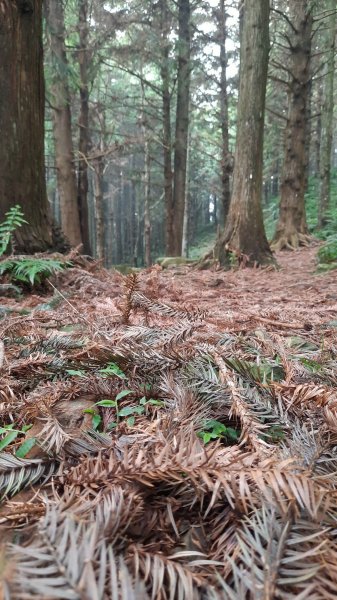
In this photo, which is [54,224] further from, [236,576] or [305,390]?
[236,576]

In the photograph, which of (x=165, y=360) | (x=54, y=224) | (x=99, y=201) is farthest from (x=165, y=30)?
(x=165, y=360)

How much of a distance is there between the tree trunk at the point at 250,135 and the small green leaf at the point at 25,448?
531 cm

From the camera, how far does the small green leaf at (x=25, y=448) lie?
780mm

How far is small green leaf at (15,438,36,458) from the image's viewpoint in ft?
2.56

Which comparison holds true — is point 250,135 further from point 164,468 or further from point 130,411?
point 164,468

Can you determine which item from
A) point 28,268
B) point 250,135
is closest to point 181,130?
point 250,135

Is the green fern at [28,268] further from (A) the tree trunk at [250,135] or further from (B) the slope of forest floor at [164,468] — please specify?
(A) the tree trunk at [250,135]

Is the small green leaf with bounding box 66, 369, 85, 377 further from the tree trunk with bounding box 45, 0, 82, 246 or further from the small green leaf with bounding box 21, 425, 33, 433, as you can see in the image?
the tree trunk with bounding box 45, 0, 82, 246

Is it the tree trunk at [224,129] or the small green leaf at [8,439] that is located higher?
the tree trunk at [224,129]

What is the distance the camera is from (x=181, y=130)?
40.2 ft

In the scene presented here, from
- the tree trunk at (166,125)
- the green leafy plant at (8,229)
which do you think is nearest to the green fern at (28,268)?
the green leafy plant at (8,229)

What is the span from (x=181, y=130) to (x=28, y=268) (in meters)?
10.6

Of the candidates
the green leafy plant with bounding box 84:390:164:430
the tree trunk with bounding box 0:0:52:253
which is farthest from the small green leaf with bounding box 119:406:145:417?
the tree trunk with bounding box 0:0:52:253

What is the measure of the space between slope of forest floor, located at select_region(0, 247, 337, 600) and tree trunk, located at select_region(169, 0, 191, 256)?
10900mm
